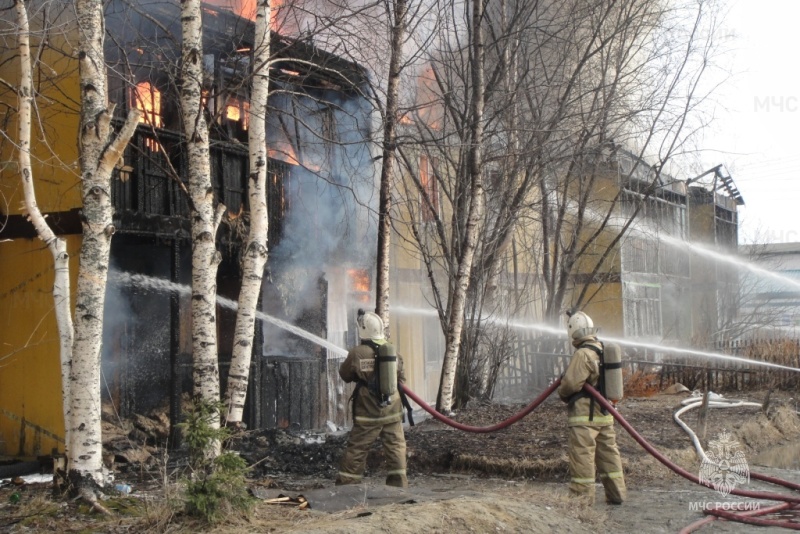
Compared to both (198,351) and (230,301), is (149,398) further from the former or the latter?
(198,351)

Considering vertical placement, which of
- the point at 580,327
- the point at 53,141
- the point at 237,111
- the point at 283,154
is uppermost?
the point at 237,111

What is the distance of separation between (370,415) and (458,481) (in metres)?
1.74

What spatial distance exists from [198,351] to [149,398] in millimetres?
4244

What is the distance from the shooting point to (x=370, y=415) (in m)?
7.81

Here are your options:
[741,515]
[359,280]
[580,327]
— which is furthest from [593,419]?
[359,280]

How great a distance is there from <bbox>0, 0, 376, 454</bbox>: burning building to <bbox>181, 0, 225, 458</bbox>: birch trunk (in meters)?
0.29

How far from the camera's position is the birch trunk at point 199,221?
24.8 feet

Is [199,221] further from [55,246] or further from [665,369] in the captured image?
[665,369]

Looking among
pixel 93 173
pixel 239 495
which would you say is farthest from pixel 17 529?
pixel 93 173

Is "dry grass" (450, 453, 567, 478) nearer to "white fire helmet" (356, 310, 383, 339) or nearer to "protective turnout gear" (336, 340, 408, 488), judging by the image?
"protective turnout gear" (336, 340, 408, 488)

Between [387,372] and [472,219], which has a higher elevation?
[472,219]

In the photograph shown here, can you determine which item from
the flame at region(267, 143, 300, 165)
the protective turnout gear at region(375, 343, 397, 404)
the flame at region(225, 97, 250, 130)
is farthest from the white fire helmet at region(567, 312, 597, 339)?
the flame at region(225, 97, 250, 130)

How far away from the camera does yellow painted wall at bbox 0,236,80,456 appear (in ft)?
31.8

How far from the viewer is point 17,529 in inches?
221
